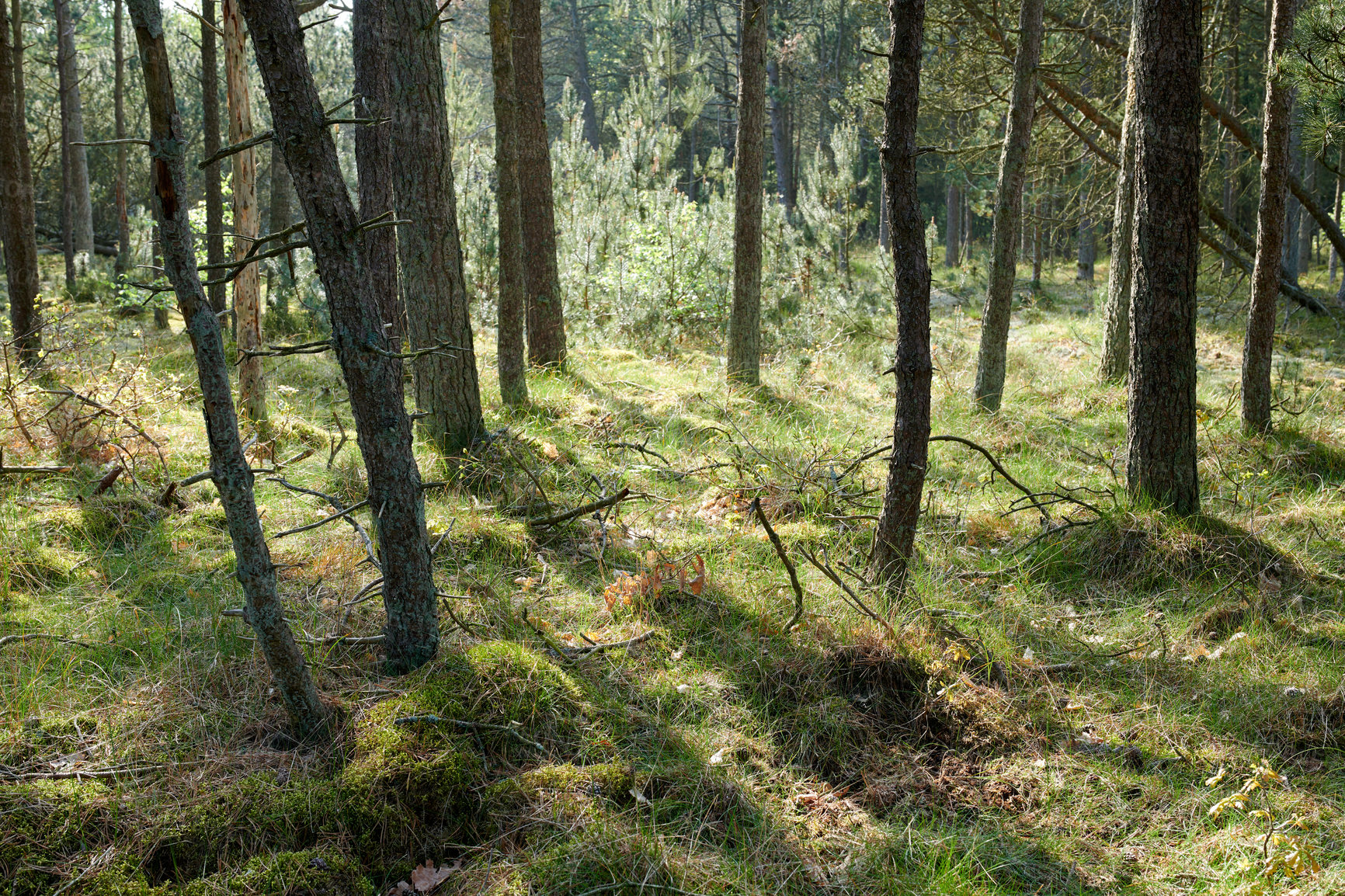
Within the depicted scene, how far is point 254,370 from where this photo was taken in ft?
21.0

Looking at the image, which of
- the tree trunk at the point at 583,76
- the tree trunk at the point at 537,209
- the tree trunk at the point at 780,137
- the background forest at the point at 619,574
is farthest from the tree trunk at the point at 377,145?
the tree trunk at the point at 583,76

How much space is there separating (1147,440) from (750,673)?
279 cm

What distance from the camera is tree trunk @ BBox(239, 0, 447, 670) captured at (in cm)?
243

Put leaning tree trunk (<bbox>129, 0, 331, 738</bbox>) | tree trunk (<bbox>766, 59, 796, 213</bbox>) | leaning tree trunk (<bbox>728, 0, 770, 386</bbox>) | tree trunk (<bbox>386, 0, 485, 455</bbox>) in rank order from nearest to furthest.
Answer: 1. leaning tree trunk (<bbox>129, 0, 331, 738</bbox>)
2. tree trunk (<bbox>386, 0, 485, 455</bbox>)
3. leaning tree trunk (<bbox>728, 0, 770, 386</bbox>)
4. tree trunk (<bbox>766, 59, 796, 213</bbox>)

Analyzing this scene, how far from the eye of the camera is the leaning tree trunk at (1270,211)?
570cm

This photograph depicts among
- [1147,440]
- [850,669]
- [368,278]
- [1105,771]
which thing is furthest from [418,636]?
[1147,440]

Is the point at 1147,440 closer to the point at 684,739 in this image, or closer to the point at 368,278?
the point at 684,739

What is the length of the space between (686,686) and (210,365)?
2.12 m

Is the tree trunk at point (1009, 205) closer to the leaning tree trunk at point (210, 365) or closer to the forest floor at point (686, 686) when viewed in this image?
the forest floor at point (686, 686)

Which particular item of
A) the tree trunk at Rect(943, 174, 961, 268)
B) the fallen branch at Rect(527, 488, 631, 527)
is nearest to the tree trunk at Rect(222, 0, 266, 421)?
the fallen branch at Rect(527, 488, 631, 527)

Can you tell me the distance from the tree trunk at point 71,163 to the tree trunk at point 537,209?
308 inches

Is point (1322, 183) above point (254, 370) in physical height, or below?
above

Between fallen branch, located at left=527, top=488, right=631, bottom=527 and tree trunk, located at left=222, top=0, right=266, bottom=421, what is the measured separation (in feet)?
10.00

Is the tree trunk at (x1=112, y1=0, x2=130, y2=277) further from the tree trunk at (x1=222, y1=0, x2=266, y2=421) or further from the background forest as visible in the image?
the tree trunk at (x1=222, y1=0, x2=266, y2=421)
